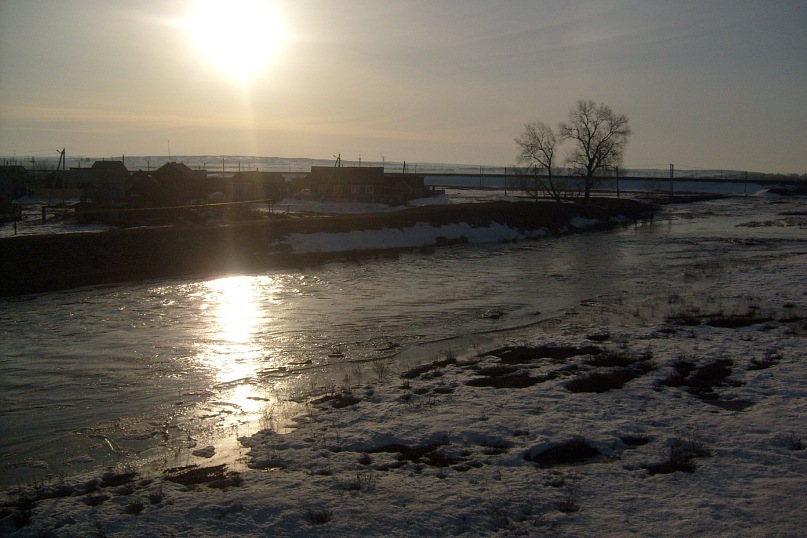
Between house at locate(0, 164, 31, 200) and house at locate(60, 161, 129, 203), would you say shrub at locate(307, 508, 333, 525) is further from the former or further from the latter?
house at locate(0, 164, 31, 200)

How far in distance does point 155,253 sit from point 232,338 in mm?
16316

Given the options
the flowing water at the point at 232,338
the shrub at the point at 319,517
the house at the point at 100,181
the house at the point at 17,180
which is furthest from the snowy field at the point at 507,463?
the house at the point at 17,180

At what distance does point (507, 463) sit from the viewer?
8.06 m

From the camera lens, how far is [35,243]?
28594mm

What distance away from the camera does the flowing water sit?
391 inches

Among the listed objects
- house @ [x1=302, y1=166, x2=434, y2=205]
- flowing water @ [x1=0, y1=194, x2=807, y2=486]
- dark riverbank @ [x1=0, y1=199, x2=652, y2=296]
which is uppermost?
house @ [x1=302, y1=166, x2=434, y2=205]

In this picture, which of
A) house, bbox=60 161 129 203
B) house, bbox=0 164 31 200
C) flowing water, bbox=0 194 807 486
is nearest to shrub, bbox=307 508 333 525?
flowing water, bbox=0 194 807 486

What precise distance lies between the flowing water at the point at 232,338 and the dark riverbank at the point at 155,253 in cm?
235

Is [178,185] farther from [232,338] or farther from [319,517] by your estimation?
[319,517]

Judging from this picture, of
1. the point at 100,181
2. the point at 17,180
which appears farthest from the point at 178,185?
the point at 17,180

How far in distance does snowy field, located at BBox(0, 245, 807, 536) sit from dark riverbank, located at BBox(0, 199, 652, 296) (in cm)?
1849

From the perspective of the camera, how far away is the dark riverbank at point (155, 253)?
2636 centimetres

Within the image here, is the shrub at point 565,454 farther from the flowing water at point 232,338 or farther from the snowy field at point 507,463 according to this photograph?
the flowing water at point 232,338

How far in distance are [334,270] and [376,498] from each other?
74.5 feet
